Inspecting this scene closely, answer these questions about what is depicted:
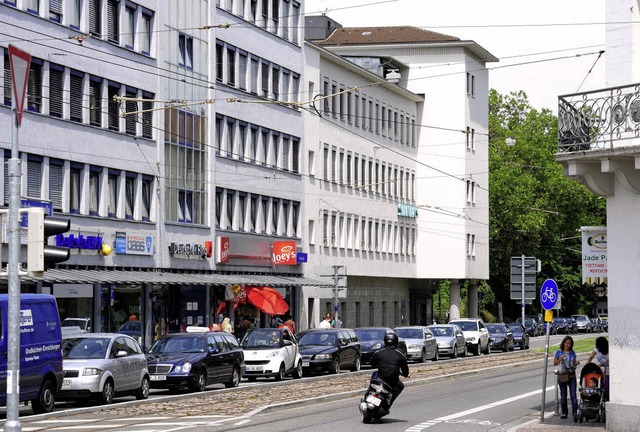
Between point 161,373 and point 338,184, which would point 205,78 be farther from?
point 161,373

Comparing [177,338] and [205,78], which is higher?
[205,78]

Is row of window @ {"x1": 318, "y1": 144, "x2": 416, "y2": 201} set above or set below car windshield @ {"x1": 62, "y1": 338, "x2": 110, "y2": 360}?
above

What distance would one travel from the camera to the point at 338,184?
70062 millimetres

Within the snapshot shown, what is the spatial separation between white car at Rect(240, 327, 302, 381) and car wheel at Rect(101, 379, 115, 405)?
9.84m

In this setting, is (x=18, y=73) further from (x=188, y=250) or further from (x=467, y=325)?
(x=467, y=325)

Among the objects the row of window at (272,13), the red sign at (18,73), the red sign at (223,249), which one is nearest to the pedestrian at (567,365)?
the red sign at (18,73)

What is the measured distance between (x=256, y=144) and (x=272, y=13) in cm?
628

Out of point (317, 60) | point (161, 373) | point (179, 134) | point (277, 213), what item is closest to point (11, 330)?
point (161, 373)

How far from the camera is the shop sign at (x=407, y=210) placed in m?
80.4

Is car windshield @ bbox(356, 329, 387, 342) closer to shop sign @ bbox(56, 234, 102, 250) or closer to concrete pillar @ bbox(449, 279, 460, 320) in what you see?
shop sign @ bbox(56, 234, 102, 250)

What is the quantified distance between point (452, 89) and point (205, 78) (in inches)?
1242

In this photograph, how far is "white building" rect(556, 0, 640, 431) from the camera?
819 inches

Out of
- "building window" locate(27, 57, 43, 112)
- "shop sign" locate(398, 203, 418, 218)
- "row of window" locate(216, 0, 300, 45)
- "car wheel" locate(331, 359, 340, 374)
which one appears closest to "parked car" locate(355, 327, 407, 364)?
"car wheel" locate(331, 359, 340, 374)

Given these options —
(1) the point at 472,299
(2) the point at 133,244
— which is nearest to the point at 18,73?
(2) the point at 133,244
